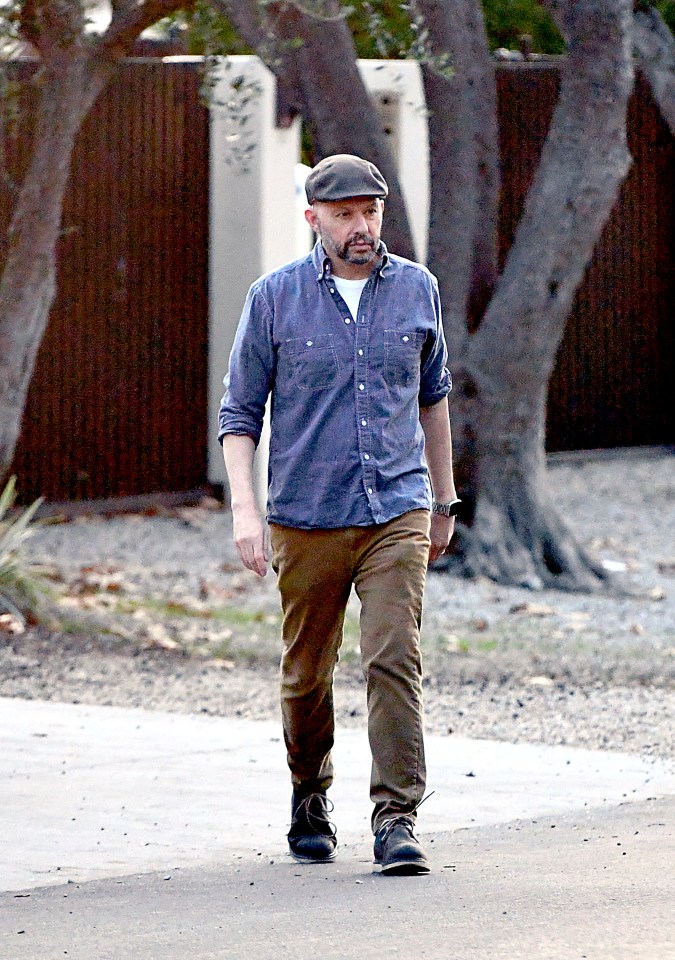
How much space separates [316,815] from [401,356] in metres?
1.36

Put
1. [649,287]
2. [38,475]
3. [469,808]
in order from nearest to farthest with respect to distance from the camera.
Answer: [469,808]
[38,475]
[649,287]

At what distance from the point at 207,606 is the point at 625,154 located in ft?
11.6

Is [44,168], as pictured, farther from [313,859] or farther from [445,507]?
[313,859]

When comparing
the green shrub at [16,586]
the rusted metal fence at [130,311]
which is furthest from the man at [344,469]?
the rusted metal fence at [130,311]

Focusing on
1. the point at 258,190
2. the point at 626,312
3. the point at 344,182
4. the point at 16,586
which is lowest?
the point at 16,586

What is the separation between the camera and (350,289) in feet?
18.3

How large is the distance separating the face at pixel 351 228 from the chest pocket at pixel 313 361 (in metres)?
0.24

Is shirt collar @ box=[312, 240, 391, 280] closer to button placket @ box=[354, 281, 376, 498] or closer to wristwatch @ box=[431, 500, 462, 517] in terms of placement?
button placket @ box=[354, 281, 376, 498]

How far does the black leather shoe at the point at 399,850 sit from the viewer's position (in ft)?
17.6

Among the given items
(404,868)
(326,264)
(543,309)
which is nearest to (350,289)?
(326,264)

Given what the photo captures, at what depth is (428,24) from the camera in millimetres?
11180

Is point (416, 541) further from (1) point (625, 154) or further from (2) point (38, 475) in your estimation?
(2) point (38, 475)

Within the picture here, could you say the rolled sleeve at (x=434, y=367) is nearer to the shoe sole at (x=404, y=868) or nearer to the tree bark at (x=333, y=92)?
the shoe sole at (x=404, y=868)

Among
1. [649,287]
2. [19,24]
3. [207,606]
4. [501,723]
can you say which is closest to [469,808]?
[501,723]
